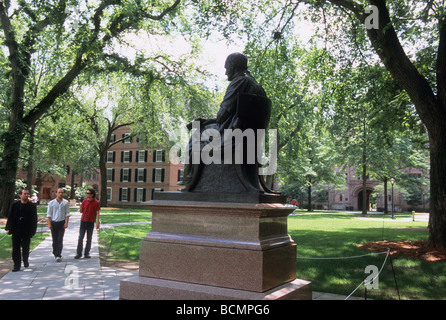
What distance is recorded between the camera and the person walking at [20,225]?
8344 millimetres

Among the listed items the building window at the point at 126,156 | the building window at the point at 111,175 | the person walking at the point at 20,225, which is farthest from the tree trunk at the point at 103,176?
the person walking at the point at 20,225

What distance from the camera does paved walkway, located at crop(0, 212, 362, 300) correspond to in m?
6.11

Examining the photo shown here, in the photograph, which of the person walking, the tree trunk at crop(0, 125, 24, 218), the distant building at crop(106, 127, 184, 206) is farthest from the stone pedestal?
the distant building at crop(106, 127, 184, 206)

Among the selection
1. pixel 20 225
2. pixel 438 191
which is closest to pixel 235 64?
pixel 20 225

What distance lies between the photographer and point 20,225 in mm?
8562

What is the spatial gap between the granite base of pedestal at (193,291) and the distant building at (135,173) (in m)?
49.8

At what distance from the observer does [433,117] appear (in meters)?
11.3

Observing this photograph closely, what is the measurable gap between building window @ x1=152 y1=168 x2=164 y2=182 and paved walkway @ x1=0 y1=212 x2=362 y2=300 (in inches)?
1822

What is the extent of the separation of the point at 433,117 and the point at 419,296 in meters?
6.65

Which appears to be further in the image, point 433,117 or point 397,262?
point 433,117

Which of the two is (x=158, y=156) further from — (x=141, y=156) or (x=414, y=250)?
(x=414, y=250)

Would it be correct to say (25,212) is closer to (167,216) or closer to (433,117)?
(167,216)
